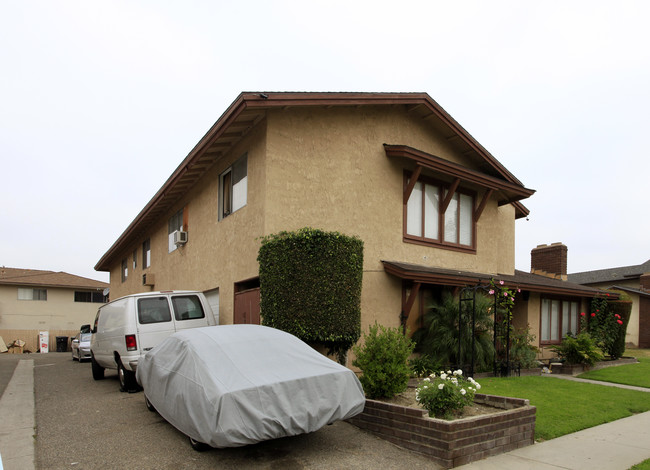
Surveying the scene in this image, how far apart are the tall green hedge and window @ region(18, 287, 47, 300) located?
106 feet

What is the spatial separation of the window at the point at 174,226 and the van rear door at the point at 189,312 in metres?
6.43

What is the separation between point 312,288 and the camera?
9336mm

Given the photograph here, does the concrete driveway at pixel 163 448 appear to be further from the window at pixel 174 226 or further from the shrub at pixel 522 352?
the window at pixel 174 226

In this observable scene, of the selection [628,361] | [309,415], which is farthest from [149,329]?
[628,361]

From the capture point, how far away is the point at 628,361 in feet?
52.9

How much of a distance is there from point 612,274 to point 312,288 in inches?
1277

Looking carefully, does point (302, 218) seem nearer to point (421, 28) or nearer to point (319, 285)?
point (319, 285)

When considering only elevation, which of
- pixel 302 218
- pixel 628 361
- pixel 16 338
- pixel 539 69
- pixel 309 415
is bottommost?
pixel 16 338

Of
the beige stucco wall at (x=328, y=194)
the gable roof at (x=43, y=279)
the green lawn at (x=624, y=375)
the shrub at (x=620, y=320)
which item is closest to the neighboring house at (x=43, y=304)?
the gable roof at (x=43, y=279)

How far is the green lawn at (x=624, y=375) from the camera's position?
12.2 meters

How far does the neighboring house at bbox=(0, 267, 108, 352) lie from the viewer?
34438mm

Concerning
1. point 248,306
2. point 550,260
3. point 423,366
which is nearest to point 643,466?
point 423,366

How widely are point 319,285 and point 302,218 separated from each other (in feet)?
6.65

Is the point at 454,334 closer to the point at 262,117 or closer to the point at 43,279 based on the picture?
the point at 262,117
